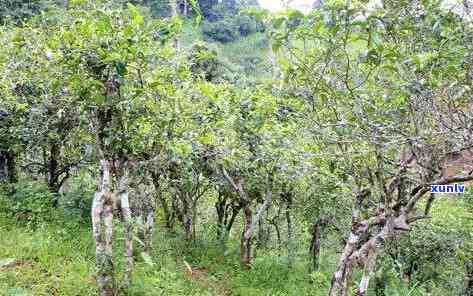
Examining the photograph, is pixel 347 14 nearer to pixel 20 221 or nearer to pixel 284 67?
pixel 284 67

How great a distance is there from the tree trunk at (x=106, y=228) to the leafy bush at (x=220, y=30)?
47.0m

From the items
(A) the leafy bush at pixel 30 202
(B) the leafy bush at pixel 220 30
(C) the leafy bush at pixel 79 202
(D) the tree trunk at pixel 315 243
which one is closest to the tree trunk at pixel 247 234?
(D) the tree trunk at pixel 315 243

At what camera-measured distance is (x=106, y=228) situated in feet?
21.5

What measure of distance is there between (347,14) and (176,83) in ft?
11.2

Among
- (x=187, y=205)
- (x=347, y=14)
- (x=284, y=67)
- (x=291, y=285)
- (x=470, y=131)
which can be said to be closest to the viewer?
(x=347, y=14)

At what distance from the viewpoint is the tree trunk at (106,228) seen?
641 cm

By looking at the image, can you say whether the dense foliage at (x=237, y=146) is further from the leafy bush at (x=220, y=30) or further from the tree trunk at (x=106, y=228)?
the leafy bush at (x=220, y=30)

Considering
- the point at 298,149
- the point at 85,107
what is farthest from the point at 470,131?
the point at 298,149

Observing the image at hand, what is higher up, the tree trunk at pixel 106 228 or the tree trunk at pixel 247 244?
the tree trunk at pixel 106 228

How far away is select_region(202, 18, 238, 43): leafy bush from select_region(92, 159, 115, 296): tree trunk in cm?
4700

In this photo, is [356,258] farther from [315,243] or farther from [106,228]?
[315,243]

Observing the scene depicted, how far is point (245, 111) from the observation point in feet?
33.1

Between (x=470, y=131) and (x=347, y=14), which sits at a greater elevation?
(x=347, y=14)

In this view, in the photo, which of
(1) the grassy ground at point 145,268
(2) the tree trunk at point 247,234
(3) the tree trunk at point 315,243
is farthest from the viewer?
(3) the tree trunk at point 315,243
